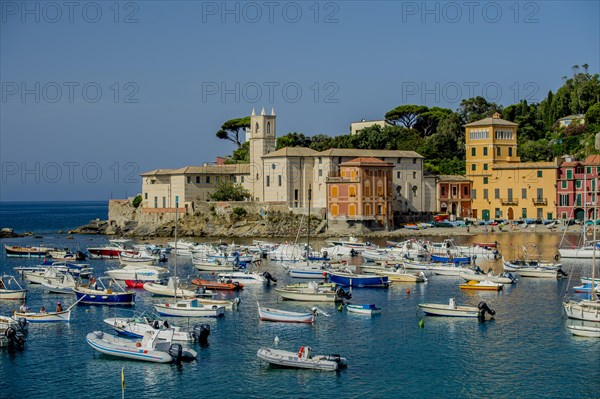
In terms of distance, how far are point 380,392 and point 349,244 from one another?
135ft

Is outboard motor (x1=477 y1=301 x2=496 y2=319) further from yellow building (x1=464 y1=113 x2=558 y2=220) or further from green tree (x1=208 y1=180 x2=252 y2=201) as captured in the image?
green tree (x1=208 y1=180 x2=252 y2=201)

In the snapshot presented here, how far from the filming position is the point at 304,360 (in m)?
32.6

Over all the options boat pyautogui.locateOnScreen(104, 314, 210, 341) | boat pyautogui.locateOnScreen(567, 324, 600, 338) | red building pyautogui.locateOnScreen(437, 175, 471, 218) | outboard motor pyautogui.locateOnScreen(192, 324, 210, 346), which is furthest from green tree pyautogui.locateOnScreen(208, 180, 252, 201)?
boat pyautogui.locateOnScreen(567, 324, 600, 338)

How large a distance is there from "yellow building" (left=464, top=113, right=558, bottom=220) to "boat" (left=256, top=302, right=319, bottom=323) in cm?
5076

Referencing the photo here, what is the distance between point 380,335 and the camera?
3894 centimetres

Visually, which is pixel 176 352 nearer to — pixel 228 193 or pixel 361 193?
pixel 361 193

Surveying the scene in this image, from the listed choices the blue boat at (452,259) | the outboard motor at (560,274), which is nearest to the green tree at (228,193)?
the blue boat at (452,259)

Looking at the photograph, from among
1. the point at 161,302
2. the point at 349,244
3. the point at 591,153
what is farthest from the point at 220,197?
the point at 161,302

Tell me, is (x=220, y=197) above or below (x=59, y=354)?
above

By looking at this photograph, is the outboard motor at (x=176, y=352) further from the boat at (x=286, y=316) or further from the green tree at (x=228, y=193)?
the green tree at (x=228, y=193)

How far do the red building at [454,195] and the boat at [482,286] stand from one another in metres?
40.7

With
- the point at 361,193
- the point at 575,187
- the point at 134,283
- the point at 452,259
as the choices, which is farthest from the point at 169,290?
the point at 575,187

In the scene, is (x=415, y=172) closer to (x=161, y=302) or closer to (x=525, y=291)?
(x=525, y=291)

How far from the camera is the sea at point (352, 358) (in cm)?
3088
